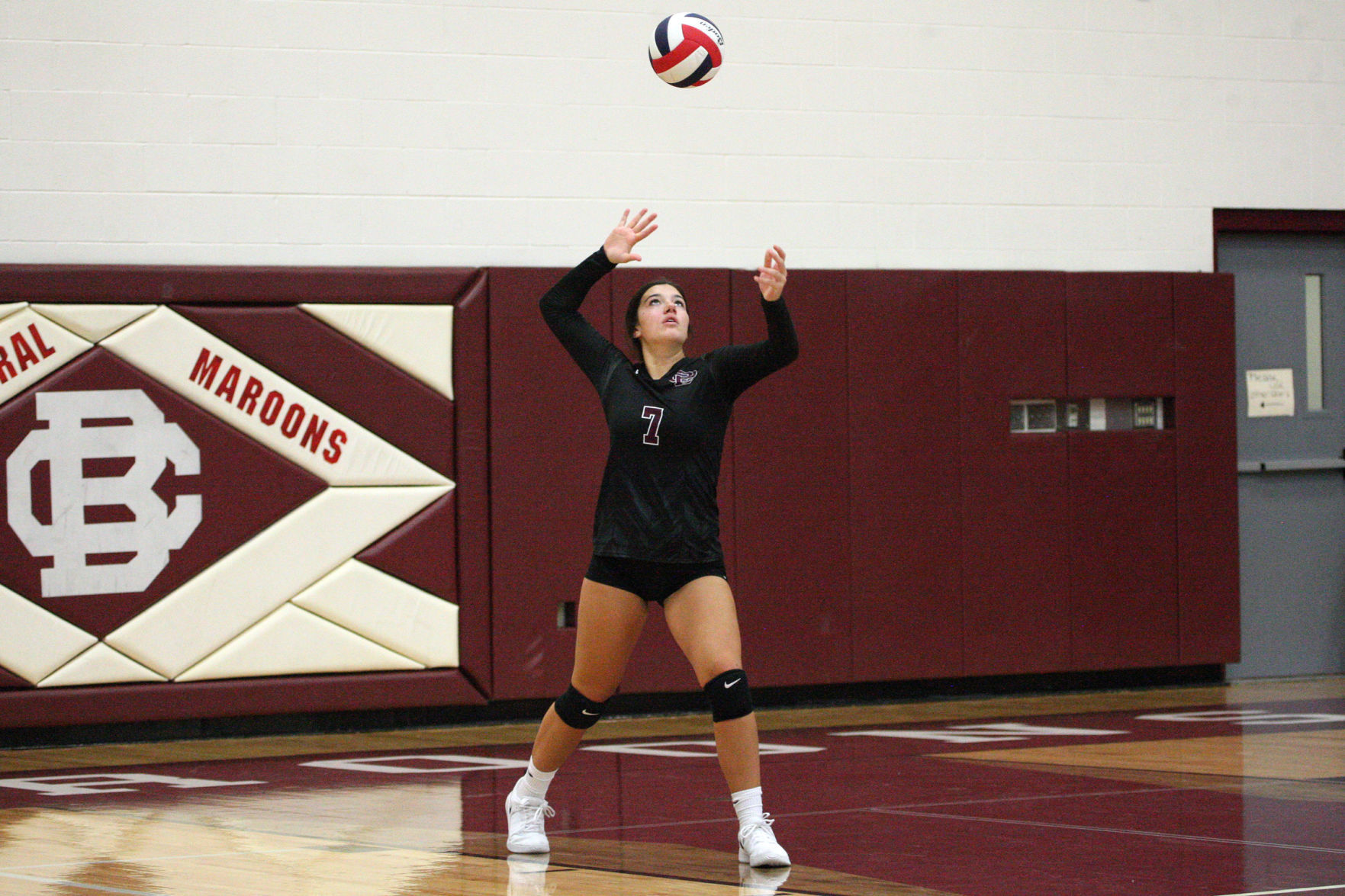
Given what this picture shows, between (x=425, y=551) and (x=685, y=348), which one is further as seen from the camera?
(x=685, y=348)

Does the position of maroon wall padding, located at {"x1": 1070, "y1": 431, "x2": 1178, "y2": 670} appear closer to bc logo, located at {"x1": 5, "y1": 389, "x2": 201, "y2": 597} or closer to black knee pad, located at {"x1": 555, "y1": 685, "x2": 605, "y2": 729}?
bc logo, located at {"x1": 5, "y1": 389, "x2": 201, "y2": 597}

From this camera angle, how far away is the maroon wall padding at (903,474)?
10.2 m

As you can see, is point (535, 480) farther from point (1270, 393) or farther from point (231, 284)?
point (1270, 393)

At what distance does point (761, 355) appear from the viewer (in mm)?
5258

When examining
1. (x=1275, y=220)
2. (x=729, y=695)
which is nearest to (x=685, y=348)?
(x=1275, y=220)

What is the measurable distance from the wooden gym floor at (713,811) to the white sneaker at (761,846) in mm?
37

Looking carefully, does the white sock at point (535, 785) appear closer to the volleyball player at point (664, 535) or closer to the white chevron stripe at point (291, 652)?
the volleyball player at point (664, 535)

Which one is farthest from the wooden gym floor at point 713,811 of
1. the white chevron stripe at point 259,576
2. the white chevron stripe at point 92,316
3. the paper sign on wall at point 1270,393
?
the paper sign on wall at point 1270,393

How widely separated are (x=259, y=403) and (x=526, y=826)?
170 inches

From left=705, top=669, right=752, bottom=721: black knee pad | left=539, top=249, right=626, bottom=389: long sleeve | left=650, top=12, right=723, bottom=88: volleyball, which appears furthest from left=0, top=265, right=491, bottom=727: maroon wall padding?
left=705, top=669, right=752, bottom=721: black knee pad

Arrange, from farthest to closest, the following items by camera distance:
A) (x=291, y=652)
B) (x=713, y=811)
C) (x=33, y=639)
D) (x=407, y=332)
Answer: (x=407, y=332), (x=291, y=652), (x=33, y=639), (x=713, y=811)

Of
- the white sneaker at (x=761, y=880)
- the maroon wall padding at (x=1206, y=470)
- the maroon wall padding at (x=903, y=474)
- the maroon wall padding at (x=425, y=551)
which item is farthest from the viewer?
the maroon wall padding at (x=1206, y=470)

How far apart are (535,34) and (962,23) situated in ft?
8.65

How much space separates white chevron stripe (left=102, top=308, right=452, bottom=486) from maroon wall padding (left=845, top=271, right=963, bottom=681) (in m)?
2.48
